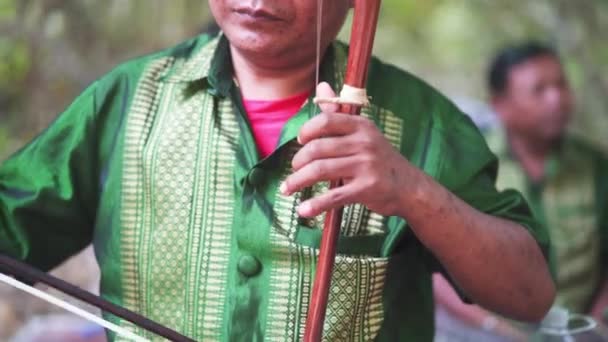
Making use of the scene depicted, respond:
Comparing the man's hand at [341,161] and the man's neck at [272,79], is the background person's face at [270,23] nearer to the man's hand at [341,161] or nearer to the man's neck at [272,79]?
the man's neck at [272,79]

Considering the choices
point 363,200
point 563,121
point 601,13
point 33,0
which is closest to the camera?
point 363,200

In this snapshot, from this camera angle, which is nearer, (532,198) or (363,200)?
(363,200)

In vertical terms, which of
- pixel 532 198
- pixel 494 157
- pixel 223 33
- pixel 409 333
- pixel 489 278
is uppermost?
pixel 223 33

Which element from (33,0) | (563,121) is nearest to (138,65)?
(33,0)

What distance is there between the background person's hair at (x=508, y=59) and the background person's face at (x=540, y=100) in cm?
4

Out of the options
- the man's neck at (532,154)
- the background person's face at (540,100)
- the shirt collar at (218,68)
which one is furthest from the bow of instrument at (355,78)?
the background person's face at (540,100)

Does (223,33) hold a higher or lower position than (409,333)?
higher

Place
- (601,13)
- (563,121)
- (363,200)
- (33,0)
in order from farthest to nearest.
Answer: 1. (601,13)
2. (563,121)
3. (33,0)
4. (363,200)

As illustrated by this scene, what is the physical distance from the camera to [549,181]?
477cm

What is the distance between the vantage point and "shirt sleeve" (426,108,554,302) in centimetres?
218

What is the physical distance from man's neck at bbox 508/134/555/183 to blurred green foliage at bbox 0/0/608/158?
754mm

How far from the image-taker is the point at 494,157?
2264mm

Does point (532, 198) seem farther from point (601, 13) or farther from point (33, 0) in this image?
point (33, 0)

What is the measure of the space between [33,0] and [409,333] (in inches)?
107
